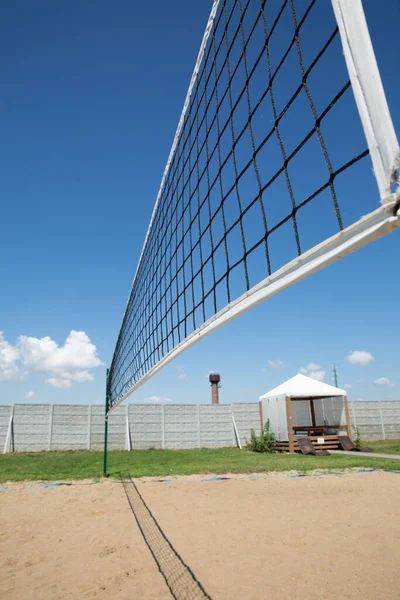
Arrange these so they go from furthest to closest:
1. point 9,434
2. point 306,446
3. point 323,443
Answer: point 9,434 < point 323,443 < point 306,446

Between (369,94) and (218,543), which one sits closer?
(369,94)

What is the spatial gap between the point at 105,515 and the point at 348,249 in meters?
4.59

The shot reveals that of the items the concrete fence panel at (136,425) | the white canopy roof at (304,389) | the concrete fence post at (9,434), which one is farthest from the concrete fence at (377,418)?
the concrete fence post at (9,434)

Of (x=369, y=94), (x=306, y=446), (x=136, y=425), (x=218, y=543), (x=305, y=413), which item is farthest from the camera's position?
(x=305, y=413)

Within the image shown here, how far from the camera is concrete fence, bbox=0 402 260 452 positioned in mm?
13453

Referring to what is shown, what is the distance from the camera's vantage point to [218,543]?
3533 mm

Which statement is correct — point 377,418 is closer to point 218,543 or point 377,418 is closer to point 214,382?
point 214,382

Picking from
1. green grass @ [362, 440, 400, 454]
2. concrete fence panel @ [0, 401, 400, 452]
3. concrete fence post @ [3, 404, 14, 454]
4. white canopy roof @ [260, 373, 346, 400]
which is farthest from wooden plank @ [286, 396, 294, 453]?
concrete fence post @ [3, 404, 14, 454]

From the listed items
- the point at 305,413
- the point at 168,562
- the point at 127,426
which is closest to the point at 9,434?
the point at 127,426

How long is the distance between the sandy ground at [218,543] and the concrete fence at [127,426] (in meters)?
8.08

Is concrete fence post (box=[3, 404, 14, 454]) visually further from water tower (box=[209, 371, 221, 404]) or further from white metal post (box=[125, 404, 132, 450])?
water tower (box=[209, 371, 221, 404])

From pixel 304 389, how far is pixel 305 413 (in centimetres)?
294

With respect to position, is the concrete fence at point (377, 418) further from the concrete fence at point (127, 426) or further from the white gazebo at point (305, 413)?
the concrete fence at point (127, 426)

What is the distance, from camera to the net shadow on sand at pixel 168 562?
2.58m
